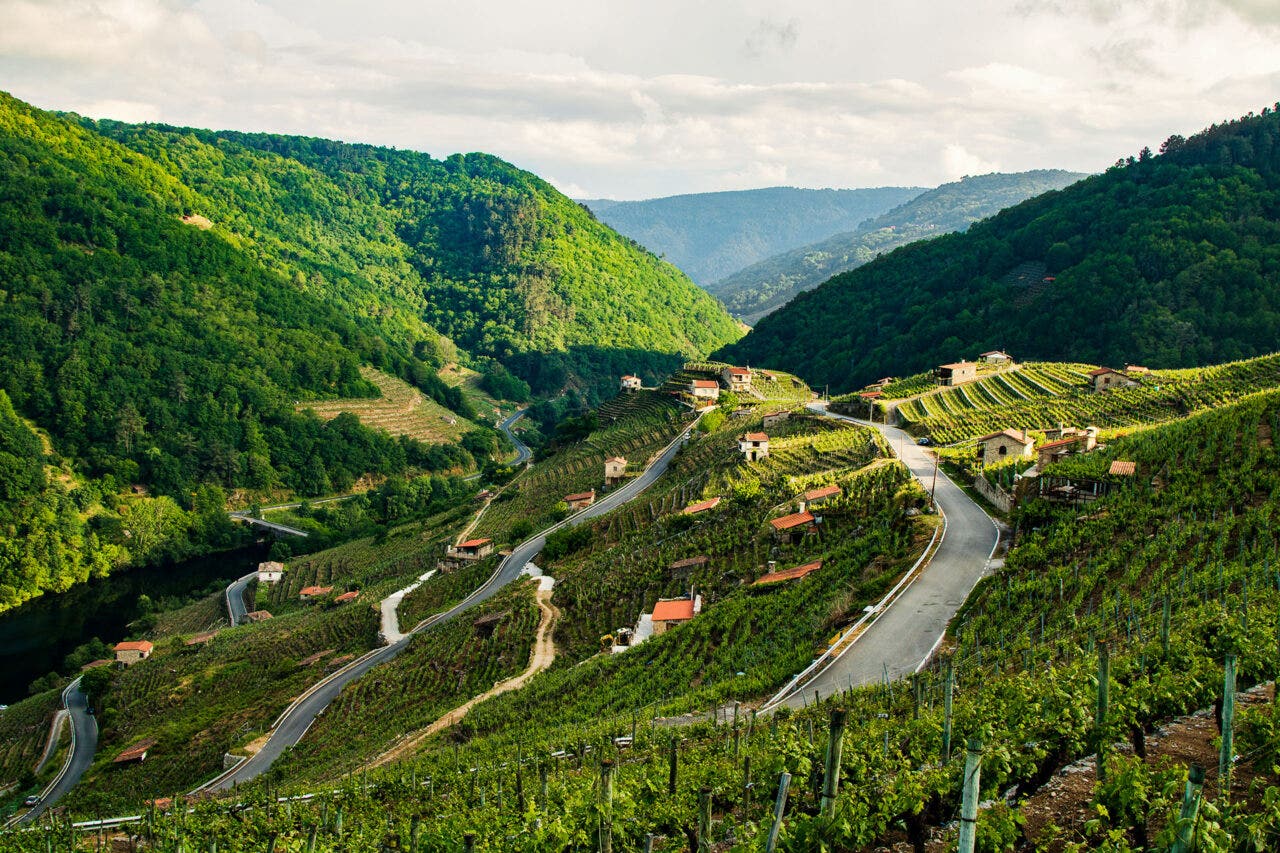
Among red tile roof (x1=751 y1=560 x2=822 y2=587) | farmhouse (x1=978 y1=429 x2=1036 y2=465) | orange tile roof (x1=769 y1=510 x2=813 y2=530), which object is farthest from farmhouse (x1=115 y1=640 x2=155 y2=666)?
farmhouse (x1=978 y1=429 x2=1036 y2=465)

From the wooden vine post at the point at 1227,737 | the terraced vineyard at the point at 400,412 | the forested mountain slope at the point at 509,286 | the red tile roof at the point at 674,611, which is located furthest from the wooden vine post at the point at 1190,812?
the forested mountain slope at the point at 509,286

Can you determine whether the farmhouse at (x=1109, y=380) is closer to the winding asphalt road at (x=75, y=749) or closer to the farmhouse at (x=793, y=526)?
the farmhouse at (x=793, y=526)

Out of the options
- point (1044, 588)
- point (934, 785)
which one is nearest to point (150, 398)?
point (1044, 588)

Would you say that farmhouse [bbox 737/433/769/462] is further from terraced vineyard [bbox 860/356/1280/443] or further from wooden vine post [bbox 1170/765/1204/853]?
wooden vine post [bbox 1170/765/1204/853]

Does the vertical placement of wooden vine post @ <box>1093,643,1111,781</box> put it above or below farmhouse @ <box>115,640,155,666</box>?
above

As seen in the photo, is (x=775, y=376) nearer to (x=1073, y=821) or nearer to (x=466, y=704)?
(x=466, y=704)

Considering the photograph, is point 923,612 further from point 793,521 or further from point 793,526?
point 793,521

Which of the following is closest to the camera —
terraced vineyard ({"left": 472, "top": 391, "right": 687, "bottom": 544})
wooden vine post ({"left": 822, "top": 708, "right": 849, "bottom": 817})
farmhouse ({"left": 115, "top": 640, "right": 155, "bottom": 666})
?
wooden vine post ({"left": 822, "top": 708, "right": 849, "bottom": 817})
